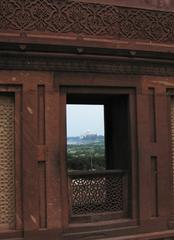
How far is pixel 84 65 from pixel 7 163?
1.77 metres

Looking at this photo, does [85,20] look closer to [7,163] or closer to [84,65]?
[84,65]

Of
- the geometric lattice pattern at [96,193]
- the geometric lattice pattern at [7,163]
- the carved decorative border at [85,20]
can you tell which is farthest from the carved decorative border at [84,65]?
the geometric lattice pattern at [96,193]

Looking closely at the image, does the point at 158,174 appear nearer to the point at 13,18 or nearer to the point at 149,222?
the point at 149,222

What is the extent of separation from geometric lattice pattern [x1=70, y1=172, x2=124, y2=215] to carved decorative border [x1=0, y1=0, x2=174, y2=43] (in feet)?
6.89

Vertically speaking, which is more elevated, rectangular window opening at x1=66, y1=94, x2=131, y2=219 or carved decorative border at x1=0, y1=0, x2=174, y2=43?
carved decorative border at x1=0, y1=0, x2=174, y2=43

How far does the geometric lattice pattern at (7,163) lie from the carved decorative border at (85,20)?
1057 millimetres

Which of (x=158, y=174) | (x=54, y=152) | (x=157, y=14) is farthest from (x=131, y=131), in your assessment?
(x=157, y=14)

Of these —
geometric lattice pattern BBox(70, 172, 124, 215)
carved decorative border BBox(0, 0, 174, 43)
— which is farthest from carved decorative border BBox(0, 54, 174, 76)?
geometric lattice pattern BBox(70, 172, 124, 215)

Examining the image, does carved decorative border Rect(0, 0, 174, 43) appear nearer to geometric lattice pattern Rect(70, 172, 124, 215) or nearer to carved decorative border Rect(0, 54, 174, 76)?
carved decorative border Rect(0, 54, 174, 76)

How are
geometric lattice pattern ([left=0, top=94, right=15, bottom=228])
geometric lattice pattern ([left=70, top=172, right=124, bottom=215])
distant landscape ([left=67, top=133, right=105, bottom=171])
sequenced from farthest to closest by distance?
distant landscape ([left=67, top=133, right=105, bottom=171]) → geometric lattice pattern ([left=70, top=172, right=124, bottom=215]) → geometric lattice pattern ([left=0, top=94, right=15, bottom=228])

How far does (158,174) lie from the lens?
23.1ft

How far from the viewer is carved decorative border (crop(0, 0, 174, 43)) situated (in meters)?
A: 6.32

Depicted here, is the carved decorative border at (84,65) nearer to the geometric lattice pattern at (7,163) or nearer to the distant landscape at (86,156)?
the geometric lattice pattern at (7,163)

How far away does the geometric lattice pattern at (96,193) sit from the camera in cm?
675
